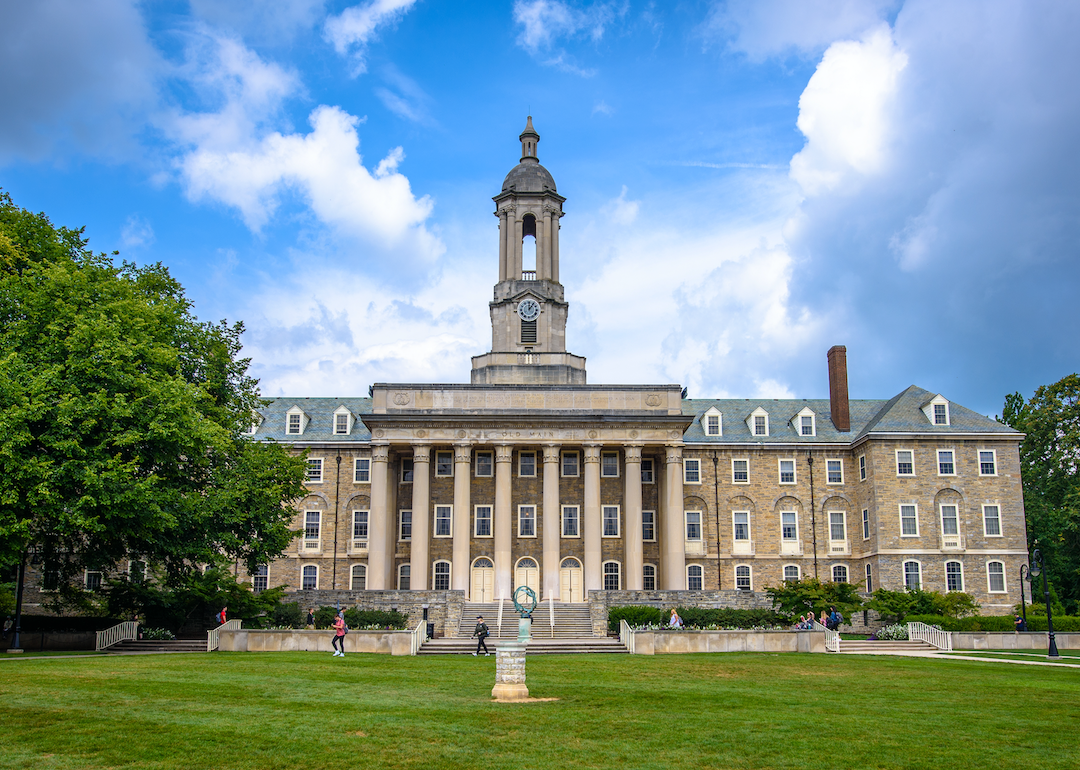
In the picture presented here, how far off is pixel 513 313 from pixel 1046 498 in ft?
129

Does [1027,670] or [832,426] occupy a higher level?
[832,426]

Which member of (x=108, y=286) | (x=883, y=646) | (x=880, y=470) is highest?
(x=108, y=286)

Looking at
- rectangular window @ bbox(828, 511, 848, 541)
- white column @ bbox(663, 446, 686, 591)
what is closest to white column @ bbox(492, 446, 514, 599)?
white column @ bbox(663, 446, 686, 591)

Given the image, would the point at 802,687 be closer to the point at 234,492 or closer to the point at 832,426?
the point at 234,492

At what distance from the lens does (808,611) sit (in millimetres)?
45625

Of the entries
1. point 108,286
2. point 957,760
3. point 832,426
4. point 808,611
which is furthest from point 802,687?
point 832,426

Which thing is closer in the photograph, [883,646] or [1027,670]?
[1027,670]

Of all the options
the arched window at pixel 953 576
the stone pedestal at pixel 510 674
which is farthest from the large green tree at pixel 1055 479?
the stone pedestal at pixel 510 674

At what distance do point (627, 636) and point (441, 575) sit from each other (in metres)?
21.1

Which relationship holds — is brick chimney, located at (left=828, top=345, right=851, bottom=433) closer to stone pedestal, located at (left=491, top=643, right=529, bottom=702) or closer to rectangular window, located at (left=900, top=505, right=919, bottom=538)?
rectangular window, located at (left=900, top=505, right=919, bottom=538)

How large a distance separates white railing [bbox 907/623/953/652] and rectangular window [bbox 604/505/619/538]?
18.9m

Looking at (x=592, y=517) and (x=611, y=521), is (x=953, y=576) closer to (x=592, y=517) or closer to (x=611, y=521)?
(x=611, y=521)

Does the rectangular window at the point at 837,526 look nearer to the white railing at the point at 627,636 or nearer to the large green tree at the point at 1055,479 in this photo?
the large green tree at the point at 1055,479

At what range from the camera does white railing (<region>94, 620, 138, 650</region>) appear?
124 feet
